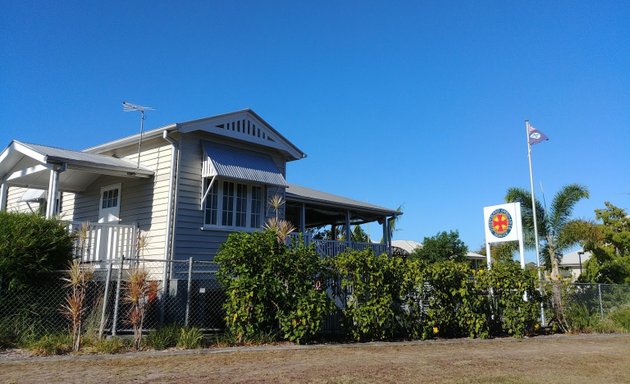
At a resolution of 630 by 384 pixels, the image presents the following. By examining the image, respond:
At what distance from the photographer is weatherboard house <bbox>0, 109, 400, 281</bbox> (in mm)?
12602

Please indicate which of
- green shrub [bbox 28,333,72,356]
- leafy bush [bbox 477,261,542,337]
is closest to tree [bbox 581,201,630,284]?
leafy bush [bbox 477,261,542,337]

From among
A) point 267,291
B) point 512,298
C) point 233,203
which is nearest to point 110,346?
point 267,291

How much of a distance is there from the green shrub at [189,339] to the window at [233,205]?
4.18 metres

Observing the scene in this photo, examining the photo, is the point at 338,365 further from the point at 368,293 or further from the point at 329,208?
the point at 329,208

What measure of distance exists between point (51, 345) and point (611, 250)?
21070 mm

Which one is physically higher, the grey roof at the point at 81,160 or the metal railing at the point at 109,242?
the grey roof at the point at 81,160

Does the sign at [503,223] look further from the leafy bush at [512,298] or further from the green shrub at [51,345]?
the green shrub at [51,345]

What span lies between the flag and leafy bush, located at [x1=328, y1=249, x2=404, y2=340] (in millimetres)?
9787

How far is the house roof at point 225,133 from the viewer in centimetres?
1291

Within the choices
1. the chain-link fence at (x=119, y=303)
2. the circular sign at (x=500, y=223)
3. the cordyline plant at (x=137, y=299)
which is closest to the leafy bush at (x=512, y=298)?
the circular sign at (x=500, y=223)

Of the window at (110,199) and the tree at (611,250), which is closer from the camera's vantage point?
the window at (110,199)

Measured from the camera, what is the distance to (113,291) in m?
10.5

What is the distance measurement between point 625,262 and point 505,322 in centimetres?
1075

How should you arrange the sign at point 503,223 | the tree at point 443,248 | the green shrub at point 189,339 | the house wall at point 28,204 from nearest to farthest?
the green shrub at point 189,339 < the sign at point 503,223 < the house wall at point 28,204 < the tree at point 443,248
